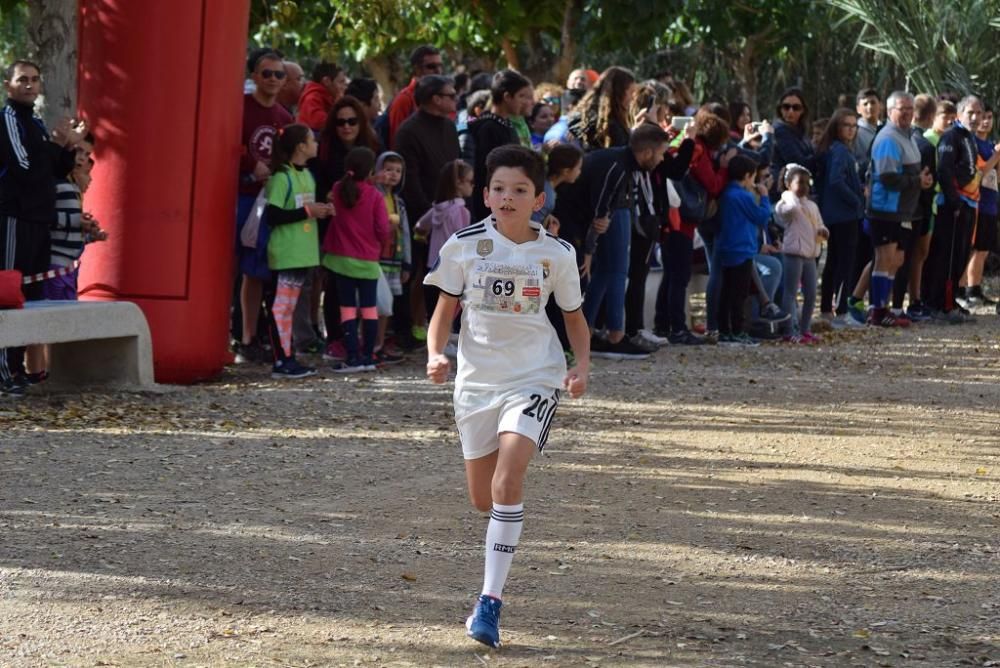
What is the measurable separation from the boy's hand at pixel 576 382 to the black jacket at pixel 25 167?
5572 mm

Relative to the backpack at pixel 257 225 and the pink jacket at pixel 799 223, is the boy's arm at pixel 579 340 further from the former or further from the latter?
the pink jacket at pixel 799 223

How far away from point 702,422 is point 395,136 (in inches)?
143

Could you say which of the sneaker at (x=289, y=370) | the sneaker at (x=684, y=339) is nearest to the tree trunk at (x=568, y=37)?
the sneaker at (x=684, y=339)

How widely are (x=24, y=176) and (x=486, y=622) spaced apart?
600 centimetres

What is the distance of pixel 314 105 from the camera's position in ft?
43.4

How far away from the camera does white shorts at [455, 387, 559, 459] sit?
5766mm

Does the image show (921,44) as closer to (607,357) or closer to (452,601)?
(607,357)

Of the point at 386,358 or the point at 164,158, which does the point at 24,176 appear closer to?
the point at 164,158

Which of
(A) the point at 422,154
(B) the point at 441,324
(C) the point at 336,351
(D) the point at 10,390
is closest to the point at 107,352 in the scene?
(D) the point at 10,390

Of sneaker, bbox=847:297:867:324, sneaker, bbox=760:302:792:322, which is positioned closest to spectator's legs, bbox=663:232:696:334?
sneaker, bbox=760:302:792:322

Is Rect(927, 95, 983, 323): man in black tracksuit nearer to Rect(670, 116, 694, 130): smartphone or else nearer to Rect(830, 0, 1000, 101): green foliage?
Rect(670, 116, 694, 130): smartphone

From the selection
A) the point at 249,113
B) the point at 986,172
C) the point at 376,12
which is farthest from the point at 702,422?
the point at 986,172

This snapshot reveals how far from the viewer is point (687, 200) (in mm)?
13609

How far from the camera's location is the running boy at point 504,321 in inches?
231
